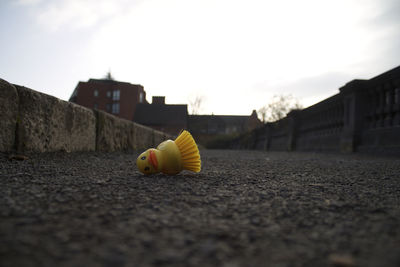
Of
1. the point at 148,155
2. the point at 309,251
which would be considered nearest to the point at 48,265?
the point at 309,251

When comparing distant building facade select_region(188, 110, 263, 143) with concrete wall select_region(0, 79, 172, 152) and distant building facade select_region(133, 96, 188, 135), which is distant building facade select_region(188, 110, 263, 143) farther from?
concrete wall select_region(0, 79, 172, 152)

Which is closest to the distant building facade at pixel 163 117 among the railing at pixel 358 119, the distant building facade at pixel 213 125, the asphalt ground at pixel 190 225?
the distant building facade at pixel 213 125

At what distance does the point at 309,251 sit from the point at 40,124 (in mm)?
2658

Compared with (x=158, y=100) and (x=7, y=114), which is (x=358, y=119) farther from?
(x=158, y=100)

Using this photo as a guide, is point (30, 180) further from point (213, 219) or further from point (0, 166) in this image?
point (213, 219)

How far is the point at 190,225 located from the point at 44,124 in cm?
233

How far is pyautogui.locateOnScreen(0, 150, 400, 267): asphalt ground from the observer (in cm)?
75

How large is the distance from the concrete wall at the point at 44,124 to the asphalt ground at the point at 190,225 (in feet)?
2.72

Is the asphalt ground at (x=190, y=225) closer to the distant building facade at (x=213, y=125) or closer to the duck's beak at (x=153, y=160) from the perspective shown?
the duck's beak at (x=153, y=160)

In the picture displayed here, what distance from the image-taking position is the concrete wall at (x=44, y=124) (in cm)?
232

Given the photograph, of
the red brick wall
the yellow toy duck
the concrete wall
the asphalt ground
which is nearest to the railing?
the asphalt ground

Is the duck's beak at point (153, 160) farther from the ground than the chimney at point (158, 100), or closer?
closer

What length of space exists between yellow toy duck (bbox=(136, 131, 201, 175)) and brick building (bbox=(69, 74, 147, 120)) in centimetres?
4092

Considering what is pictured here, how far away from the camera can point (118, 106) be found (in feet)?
138
